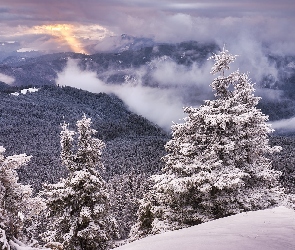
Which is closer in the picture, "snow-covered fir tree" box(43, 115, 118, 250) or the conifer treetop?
the conifer treetop

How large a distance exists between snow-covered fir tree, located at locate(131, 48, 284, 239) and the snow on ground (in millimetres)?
2391

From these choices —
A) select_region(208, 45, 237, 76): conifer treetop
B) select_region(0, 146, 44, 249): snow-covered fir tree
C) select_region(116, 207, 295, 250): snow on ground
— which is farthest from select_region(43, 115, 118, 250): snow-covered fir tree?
select_region(116, 207, 295, 250): snow on ground

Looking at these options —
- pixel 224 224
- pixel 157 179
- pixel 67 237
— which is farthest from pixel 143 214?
pixel 224 224

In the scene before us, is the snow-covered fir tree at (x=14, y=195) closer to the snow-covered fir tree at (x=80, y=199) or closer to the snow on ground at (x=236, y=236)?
the snow-covered fir tree at (x=80, y=199)

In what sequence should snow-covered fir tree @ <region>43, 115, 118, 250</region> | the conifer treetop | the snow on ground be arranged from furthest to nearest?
snow-covered fir tree @ <region>43, 115, 118, 250</region> < the conifer treetop < the snow on ground

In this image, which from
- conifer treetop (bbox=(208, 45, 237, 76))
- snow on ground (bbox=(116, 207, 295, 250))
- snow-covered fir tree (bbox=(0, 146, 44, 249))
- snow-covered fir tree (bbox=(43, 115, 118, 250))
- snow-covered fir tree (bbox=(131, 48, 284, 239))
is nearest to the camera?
snow on ground (bbox=(116, 207, 295, 250))

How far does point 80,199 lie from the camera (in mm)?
17531

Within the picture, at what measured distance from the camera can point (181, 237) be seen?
9961 mm

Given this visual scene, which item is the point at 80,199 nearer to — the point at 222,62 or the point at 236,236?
the point at 236,236

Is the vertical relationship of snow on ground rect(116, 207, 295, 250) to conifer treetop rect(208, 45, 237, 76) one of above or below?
below

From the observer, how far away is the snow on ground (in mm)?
8766

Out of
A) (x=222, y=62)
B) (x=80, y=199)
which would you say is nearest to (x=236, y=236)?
(x=222, y=62)

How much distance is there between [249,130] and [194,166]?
3684mm

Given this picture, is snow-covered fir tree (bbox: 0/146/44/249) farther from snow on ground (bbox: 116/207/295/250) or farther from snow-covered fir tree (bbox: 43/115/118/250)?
snow on ground (bbox: 116/207/295/250)
